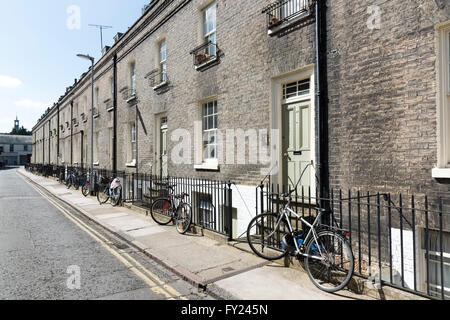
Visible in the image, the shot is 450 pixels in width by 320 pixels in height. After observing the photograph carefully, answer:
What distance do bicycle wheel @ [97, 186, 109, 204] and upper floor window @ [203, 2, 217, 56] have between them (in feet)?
27.4

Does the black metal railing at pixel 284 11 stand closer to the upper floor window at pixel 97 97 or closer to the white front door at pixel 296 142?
the white front door at pixel 296 142

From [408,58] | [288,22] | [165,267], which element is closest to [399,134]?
[408,58]

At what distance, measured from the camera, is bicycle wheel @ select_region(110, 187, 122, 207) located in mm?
13102

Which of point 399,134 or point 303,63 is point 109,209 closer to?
point 303,63

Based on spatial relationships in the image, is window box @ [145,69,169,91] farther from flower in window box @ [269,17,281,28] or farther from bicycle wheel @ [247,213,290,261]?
bicycle wheel @ [247,213,290,261]

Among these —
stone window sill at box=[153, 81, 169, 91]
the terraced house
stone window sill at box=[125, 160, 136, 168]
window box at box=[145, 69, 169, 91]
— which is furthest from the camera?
stone window sill at box=[125, 160, 136, 168]

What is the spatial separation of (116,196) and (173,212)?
540cm

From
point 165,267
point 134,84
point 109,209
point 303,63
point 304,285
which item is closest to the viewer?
point 304,285

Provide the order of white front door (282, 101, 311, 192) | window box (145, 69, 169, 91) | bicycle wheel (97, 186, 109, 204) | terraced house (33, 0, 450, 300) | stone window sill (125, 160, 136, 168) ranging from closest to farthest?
terraced house (33, 0, 450, 300), white front door (282, 101, 311, 192), window box (145, 69, 169, 91), bicycle wheel (97, 186, 109, 204), stone window sill (125, 160, 136, 168)

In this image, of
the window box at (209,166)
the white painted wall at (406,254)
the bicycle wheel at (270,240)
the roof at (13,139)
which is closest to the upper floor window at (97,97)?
the window box at (209,166)

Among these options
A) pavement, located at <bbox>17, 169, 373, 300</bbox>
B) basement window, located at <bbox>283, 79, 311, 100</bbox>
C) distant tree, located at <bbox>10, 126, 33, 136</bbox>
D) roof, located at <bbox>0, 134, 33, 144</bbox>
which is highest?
distant tree, located at <bbox>10, 126, 33, 136</bbox>

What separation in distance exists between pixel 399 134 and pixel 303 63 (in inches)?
104

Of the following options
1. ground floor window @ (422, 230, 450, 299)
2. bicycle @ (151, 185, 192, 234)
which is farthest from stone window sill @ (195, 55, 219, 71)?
ground floor window @ (422, 230, 450, 299)
